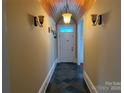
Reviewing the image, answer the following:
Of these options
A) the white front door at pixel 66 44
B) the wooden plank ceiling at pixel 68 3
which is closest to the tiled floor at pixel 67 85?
the wooden plank ceiling at pixel 68 3

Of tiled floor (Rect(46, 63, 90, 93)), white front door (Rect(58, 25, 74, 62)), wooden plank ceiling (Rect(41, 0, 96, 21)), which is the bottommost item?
tiled floor (Rect(46, 63, 90, 93))

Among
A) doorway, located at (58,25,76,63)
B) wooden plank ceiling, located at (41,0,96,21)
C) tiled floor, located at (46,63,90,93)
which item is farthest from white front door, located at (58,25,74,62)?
tiled floor, located at (46,63,90,93)

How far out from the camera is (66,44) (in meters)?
12.0

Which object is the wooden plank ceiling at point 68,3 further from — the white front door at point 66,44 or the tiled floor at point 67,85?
the white front door at point 66,44

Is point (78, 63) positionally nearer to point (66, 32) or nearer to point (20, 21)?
point (66, 32)

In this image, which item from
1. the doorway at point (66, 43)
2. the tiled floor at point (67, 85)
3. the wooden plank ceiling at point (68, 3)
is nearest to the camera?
the tiled floor at point (67, 85)

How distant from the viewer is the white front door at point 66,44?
11.9 m

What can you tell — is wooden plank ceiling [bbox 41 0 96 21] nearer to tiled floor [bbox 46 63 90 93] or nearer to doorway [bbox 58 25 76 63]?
tiled floor [bbox 46 63 90 93]

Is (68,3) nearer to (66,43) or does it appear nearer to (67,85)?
(67,85)

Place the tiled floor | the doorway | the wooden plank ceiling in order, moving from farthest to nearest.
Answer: the doorway
the wooden plank ceiling
the tiled floor

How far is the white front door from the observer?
11875 millimetres

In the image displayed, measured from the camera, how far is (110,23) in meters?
3.02

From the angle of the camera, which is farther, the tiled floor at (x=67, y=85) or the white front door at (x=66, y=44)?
the white front door at (x=66, y=44)

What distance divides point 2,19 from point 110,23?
213cm
